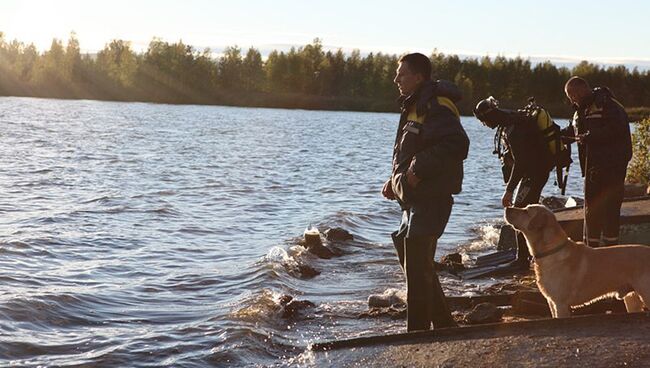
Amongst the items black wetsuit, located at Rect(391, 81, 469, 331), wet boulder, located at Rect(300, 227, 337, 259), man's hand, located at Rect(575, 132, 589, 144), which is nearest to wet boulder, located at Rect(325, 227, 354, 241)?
wet boulder, located at Rect(300, 227, 337, 259)

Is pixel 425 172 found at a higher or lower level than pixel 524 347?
higher

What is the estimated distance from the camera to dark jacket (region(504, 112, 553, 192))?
11.0 metres

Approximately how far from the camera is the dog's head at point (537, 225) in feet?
26.5

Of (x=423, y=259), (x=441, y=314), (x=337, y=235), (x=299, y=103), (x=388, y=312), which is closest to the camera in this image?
(x=423, y=259)

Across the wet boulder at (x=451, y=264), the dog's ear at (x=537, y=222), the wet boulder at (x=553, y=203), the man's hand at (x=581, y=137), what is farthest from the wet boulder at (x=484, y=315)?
the wet boulder at (x=553, y=203)

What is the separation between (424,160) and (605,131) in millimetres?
A: 3390

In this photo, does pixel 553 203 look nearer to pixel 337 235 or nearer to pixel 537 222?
pixel 337 235

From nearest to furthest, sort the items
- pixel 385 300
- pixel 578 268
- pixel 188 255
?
1. pixel 578 268
2. pixel 385 300
3. pixel 188 255

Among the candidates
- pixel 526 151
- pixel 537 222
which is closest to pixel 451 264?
pixel 526 151

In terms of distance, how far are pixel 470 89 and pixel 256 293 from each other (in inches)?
5080

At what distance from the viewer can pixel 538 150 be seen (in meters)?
11.0

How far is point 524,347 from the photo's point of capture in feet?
23.2

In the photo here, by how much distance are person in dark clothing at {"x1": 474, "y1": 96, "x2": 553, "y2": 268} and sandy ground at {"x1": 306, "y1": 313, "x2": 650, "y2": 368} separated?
3.52 meters

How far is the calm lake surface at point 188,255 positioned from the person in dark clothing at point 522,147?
5.27 feet
